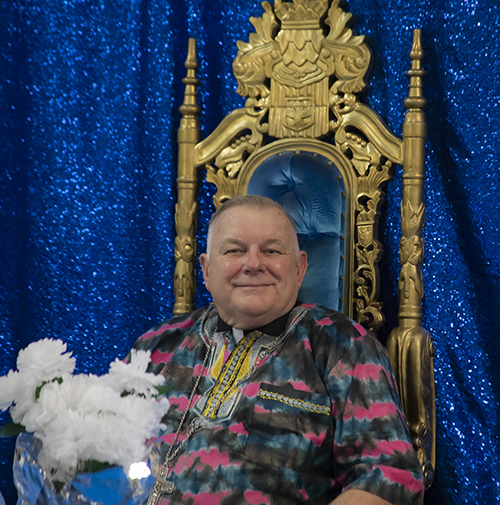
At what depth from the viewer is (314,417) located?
55.5 inches

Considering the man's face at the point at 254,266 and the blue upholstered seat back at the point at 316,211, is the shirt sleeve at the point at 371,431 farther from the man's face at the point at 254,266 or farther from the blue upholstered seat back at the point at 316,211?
the blue upholstered seat back at the point at 316,211

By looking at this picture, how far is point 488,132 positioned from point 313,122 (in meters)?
0.49

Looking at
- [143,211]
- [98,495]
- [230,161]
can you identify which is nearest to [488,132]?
[230,161]

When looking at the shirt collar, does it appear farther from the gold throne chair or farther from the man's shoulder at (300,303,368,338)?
the gold throne chair

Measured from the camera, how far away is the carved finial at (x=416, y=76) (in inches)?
68.2

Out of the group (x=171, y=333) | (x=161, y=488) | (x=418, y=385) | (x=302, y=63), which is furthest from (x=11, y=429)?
(x=302, y=63)

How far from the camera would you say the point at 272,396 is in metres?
1.43

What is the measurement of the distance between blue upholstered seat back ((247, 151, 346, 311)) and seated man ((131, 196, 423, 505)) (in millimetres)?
191

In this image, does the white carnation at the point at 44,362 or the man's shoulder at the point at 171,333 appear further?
the man's shoulder at the point at 171,333

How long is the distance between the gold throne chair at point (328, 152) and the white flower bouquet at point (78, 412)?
3.33ft

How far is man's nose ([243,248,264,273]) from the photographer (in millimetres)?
1520

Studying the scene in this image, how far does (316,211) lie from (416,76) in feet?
1.51

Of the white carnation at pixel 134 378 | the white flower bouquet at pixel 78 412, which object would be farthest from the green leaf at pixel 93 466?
the white carnation at pixel 134 378

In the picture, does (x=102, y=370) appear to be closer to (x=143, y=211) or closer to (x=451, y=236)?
(x=143, y=211)
